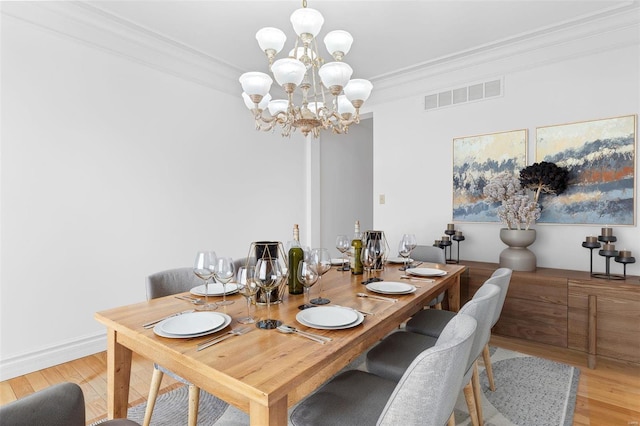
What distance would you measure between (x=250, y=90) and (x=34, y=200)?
175 cm

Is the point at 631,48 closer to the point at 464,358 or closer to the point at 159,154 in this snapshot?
the point at 464,358

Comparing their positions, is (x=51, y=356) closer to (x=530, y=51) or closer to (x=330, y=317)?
(x=330, y=317)

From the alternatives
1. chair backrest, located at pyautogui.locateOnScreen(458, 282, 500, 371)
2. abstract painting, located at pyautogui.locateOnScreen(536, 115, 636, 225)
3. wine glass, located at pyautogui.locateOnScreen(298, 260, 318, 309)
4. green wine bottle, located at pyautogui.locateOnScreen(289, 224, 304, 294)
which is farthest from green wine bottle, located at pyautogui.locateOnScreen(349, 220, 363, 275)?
abstract painting, located at pyautogui.locateOnScreen(536, 115, 636, 225)

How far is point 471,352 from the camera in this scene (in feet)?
4.50

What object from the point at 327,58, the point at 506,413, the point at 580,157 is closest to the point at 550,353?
the point at 506,413

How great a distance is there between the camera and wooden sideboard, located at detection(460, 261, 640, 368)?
230 cm

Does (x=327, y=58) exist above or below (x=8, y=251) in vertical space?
above

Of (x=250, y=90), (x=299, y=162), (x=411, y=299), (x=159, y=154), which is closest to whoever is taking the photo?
(x=411, y=299)

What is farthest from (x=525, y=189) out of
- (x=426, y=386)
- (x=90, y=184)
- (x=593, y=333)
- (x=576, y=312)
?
(x=90, y=184)

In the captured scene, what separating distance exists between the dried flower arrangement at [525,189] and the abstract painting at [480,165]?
0.24m

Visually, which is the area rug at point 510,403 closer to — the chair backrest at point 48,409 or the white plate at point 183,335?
the white plate at point 183,335

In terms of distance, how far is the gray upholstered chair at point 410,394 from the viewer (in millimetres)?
814

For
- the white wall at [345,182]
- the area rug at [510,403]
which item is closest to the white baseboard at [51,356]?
the area rug at [510,403]

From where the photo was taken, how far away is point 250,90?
2.02 meters
